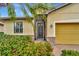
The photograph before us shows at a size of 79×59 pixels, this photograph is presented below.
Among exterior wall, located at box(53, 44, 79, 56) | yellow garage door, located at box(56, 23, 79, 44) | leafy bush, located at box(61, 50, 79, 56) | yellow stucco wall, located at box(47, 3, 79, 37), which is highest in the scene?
yellow stucco wall, located at box(47, 3, 79, 37)

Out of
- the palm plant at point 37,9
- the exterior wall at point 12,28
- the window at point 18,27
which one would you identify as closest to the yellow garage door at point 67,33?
the palm plant at point 37,9

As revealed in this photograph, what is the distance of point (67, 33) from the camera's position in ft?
18.5

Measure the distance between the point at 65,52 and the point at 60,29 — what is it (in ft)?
2.14

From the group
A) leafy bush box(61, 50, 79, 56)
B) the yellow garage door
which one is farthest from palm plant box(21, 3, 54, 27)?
leafy bush box(61, 50, 79, 56)

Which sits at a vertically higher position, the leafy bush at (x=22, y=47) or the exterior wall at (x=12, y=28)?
the exterior wall at (x=12, y=28)

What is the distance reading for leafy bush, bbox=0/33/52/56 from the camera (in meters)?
5.50

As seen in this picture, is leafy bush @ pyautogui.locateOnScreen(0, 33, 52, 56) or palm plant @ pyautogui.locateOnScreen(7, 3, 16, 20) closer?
leafy bush @ pyautogui.locateOnScreen(0, 33, 52, 56)

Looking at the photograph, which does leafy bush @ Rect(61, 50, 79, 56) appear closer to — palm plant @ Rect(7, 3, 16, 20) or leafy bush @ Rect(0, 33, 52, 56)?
leafy bush @ Rect(0, 33, 52, 56)

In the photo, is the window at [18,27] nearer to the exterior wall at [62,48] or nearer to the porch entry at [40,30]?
the porch entry at [40,30]

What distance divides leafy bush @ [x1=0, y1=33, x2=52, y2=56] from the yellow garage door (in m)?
0.40

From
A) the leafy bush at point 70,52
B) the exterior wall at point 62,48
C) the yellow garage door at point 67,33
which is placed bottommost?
the leafy bush at point 70,52

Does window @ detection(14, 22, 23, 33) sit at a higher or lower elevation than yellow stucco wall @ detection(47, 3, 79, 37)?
lower

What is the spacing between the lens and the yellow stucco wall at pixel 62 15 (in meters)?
5.52

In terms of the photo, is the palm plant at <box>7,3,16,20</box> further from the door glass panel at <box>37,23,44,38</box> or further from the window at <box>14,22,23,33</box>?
the door glass panel at <box>37,23,44,38</box>
